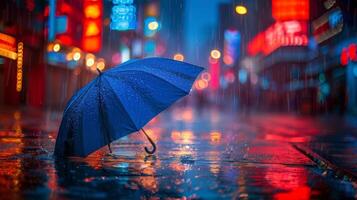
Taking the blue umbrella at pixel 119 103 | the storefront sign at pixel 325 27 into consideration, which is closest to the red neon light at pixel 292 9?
the storefront sign at pixel 325 27

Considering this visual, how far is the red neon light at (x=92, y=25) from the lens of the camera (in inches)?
2002

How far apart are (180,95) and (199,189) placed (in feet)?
7.53

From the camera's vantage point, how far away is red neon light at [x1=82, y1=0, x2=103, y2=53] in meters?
50.8

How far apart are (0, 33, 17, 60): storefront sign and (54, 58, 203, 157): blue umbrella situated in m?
28.9

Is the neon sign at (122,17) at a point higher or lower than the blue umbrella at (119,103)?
higher

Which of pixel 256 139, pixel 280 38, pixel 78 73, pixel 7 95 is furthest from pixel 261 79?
pixel 256 139

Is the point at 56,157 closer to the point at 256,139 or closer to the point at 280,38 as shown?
the point at 256,139

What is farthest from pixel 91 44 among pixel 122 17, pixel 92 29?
pixel 122 17

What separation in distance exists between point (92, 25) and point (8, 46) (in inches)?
556

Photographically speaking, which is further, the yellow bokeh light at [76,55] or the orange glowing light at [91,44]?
the orange glowing light at [91,44]

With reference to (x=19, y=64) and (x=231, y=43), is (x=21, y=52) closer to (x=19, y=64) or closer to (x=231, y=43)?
(x=19, y=64)

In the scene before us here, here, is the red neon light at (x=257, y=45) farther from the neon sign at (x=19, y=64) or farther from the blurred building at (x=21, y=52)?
the neon sign at (x=19, y=64)

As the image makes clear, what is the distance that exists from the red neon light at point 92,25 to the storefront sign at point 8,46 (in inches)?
487

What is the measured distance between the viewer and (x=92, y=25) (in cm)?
5175
